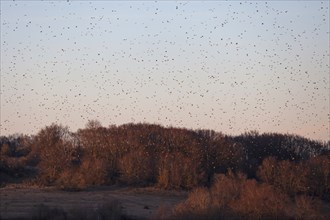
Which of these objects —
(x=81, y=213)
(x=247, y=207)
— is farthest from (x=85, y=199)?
(x=247, y=207)

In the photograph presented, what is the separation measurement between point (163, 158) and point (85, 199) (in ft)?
80.3

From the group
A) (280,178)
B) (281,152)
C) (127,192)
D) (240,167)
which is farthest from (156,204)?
(281,152)

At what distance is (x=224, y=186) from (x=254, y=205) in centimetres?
700

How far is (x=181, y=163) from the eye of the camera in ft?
263

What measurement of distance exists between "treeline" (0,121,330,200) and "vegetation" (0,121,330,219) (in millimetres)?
112

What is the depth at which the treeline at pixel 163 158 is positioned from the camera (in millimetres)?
73125

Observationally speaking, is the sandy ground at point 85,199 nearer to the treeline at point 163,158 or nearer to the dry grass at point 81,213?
the dry grass at point 81,213

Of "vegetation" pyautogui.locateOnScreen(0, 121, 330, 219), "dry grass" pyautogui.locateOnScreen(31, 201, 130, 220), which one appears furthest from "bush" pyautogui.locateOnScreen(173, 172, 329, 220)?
"dry grass" pyautogui.locateOnScreen(31, 201, 130, 220)

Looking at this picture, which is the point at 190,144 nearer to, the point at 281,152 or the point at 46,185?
the point at 281,152

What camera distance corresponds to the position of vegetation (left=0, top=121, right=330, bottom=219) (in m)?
56.2

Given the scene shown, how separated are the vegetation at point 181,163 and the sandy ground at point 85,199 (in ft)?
12.6

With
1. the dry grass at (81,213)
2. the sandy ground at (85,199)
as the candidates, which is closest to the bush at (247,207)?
the sandy ground at (85,199)

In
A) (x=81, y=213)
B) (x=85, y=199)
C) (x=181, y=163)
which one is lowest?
(x=81, y=213)

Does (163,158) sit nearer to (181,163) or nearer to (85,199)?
(181,163)
